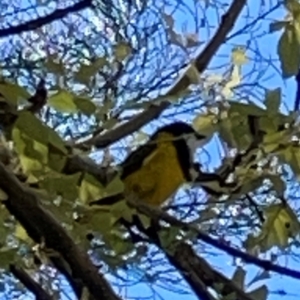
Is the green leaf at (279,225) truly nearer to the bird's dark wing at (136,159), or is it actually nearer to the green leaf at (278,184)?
the green leaf at (278,184)

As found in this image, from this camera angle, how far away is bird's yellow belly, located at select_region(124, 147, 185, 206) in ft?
2.03

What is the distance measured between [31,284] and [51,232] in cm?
10

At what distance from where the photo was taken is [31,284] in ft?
1.77

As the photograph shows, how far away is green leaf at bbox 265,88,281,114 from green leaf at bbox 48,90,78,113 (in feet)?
0.31

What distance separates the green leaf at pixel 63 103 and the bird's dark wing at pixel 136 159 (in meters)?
0.24

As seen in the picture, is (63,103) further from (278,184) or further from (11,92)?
(278,184)

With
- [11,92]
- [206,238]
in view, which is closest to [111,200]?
[206,238]

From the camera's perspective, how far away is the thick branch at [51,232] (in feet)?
1.41

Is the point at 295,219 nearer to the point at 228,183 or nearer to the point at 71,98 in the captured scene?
the point at 228,183

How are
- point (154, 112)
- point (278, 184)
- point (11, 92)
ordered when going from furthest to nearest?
point (154, 112) → point (278, 184) → point (11, 92)

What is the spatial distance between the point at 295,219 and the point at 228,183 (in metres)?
0.05

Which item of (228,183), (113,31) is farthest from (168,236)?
(113,31)

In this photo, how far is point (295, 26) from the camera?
403 millimetres

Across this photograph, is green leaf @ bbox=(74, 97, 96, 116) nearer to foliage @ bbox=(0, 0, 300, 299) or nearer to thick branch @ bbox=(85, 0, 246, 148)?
foliage @ bbox=(0, 0, 300, 299)
